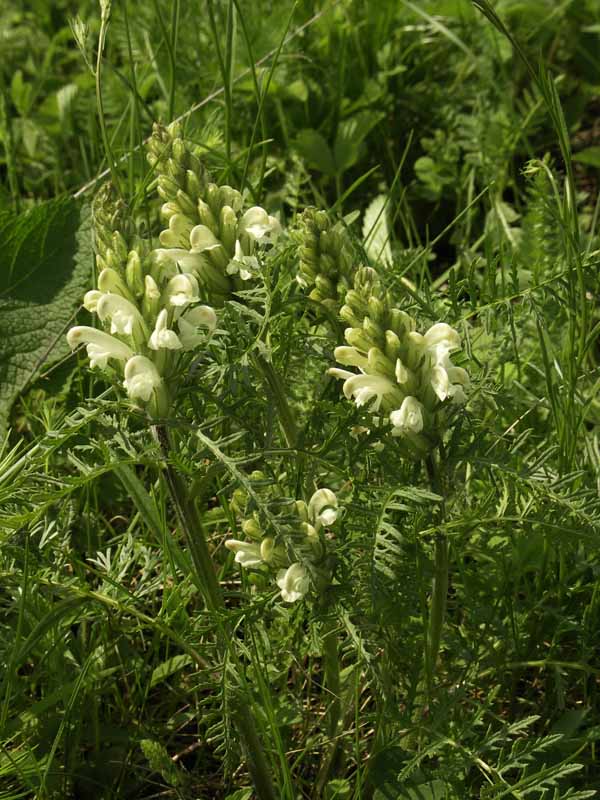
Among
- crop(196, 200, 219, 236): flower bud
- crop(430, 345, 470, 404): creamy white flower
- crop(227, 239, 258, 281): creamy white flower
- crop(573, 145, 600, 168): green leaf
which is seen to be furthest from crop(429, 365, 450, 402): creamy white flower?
crop(573, 145, 600, 168): green leaf

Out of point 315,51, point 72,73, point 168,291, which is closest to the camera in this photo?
point 168,291

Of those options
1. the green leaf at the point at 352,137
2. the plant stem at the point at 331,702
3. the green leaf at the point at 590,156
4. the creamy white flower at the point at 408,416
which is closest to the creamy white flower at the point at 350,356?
Answer: the creamy white flower at the point at 408,416

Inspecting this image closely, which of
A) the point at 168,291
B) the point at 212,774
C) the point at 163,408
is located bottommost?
the point at 212,774

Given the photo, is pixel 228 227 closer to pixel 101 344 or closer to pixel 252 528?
pixel 101 344

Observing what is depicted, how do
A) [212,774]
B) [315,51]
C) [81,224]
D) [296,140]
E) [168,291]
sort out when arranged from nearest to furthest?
[168,291]
[212,774]
[81,224]
[296,140]
[315,51]

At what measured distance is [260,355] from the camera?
5.85ft

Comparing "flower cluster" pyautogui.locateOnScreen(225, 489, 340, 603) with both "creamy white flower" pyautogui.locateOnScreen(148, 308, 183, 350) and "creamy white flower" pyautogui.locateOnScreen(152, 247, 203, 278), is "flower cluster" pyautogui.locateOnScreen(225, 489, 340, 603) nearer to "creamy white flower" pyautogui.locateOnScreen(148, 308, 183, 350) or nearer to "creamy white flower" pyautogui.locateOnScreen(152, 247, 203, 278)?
"creamy white flower" pyautogui.locateOnScreen(148, 308, 183, 350)

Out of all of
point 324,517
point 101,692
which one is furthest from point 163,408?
point 101,692

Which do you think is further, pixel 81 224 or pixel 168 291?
pixel 81 224

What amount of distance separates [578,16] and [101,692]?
3321 millimetres

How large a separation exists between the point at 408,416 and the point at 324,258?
14.6 inches

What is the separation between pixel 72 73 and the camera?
4.60m

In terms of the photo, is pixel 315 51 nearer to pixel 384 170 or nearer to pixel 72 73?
pixel 384 170

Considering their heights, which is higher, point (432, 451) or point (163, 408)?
point (163, 408)
